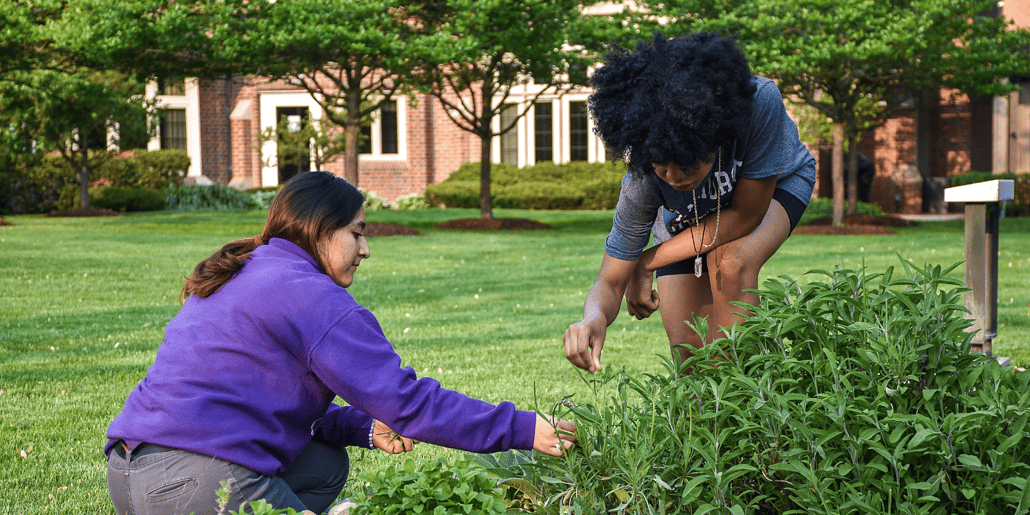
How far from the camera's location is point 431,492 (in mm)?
1738

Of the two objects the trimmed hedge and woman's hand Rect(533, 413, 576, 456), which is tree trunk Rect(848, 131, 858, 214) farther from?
woman's hand Rect(533, 413, 576, 456)

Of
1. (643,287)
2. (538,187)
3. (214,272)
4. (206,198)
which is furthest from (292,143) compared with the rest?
(214,272)

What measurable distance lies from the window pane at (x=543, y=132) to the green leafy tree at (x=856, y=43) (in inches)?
497

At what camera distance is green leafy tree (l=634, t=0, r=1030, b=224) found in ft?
51.9

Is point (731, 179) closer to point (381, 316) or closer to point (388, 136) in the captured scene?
point (381, 316)

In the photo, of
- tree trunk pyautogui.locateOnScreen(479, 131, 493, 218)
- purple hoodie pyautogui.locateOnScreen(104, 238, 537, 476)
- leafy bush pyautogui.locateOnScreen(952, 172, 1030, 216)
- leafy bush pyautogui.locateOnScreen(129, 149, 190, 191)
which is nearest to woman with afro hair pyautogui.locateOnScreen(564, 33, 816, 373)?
purple hoodie pyautogui.locateOnScreen(104, 238, 537, 476)

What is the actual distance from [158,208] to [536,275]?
66.7ft

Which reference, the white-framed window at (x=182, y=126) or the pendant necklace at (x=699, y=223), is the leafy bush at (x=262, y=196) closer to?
the white-framed window at (x=182, y=126)

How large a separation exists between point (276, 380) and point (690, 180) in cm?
124

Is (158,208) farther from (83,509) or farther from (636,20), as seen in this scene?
(83,509)

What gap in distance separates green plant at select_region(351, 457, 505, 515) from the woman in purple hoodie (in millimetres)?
215

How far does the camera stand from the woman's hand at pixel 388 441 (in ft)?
Result: 8.35

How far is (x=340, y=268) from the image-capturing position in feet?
7.72

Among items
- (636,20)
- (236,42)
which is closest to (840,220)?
(636,20)
